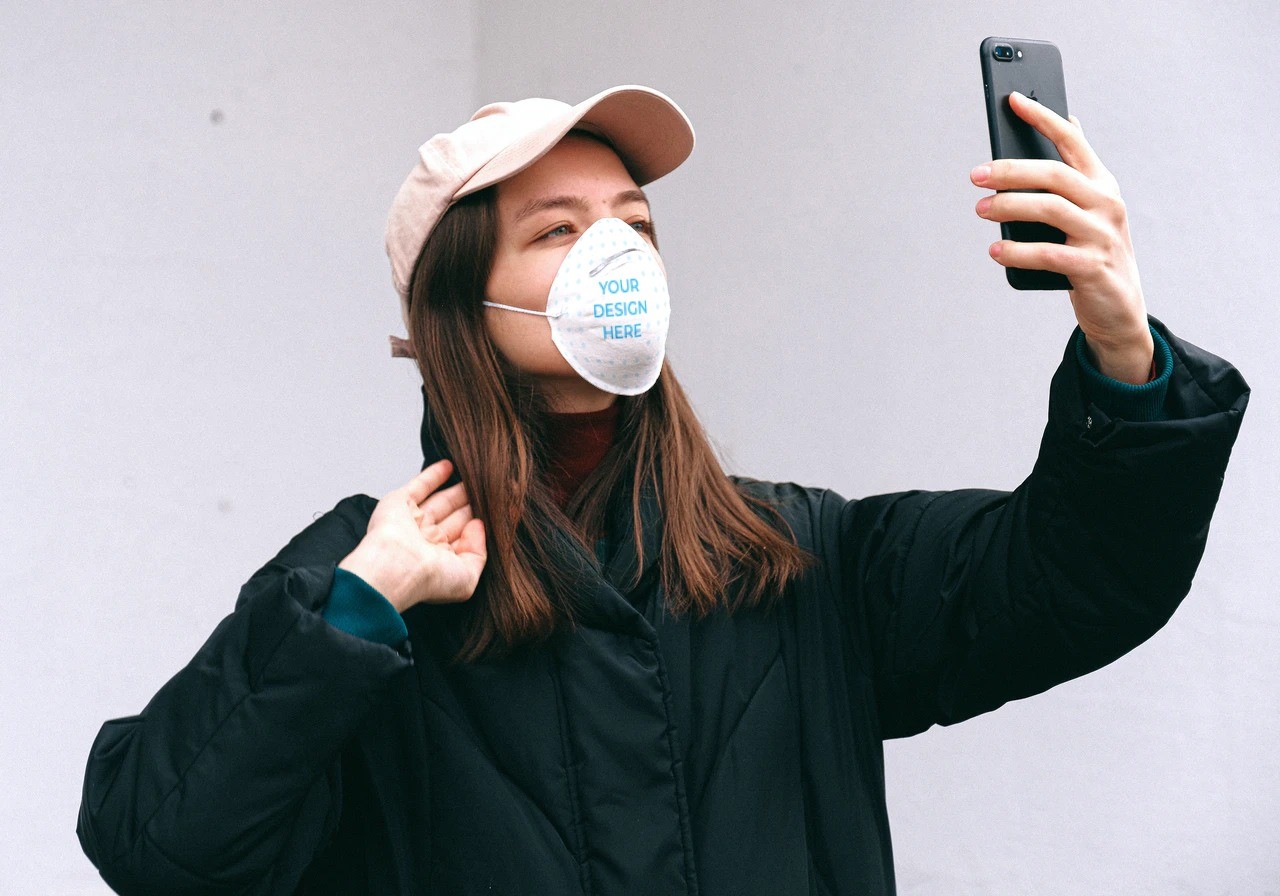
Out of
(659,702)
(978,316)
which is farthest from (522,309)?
(978,316)

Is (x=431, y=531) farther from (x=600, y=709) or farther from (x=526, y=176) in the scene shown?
(x=526, y=176)

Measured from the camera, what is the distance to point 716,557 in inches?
56.7

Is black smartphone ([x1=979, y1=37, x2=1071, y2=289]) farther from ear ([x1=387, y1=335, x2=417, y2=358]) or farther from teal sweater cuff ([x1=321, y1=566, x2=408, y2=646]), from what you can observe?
ear ([x1=387, y1=335, x2=417, y2=358])

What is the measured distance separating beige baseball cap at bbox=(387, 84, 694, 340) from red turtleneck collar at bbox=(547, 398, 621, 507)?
269 mm

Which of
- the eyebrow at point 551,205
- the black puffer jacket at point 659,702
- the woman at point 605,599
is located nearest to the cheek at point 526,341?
the woman at point 605,599

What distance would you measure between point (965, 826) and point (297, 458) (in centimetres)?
163

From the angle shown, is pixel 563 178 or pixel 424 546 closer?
pixel 424 546

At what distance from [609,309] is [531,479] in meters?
0.22

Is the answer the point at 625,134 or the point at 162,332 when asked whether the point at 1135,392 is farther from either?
the point at 162,332

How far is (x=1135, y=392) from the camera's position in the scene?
109 centimetres

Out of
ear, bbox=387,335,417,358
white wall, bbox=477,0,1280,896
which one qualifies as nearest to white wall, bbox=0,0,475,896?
white wall, bbox=477,0,1280,896

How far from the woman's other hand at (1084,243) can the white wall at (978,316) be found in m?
0.94

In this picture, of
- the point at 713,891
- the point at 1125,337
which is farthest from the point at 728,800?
the point at 1125,337

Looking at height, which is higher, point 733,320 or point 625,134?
point 625,134
